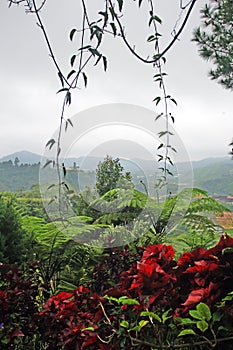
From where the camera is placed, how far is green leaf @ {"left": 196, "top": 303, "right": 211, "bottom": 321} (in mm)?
832

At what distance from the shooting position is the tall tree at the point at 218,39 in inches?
91.8

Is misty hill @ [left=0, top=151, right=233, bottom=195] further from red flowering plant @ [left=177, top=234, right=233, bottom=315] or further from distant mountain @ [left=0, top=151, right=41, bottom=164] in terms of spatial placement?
red flowering plant @ [left=177, top=234, right=233, bottom=315]

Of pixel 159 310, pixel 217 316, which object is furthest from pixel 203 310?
pixel 159 310

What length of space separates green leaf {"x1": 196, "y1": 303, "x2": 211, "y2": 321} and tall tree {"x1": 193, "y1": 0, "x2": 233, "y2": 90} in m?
1.78

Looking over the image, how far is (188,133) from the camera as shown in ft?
7.47

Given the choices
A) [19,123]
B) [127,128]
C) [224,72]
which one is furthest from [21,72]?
[224,72]

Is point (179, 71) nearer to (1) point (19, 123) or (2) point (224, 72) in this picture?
(2) point (224, 72)

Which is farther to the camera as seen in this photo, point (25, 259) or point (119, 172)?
point (119, 172)

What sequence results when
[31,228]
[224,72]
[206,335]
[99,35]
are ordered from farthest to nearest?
[224,72] → [31,228] → [206,335] → [99,35]

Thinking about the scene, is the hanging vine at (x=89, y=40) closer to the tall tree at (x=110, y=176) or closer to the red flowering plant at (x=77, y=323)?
the red flowering plant at (x=77, y=323)

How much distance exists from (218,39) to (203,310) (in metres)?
1.98

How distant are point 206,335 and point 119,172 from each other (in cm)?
132

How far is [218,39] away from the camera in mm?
2441

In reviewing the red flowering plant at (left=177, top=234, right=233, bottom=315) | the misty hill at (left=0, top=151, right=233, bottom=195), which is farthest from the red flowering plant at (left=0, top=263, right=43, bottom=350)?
the misty hill at (left=0, top=151, right=233, bottom=195)
